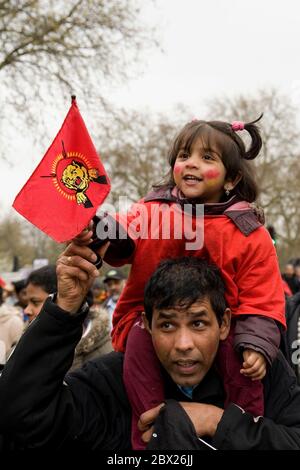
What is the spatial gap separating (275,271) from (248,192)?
372 millimetres

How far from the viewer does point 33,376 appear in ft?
6.73

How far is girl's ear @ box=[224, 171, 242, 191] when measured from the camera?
8.40 ft

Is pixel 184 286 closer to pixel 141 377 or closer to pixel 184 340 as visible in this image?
pixel 184 340

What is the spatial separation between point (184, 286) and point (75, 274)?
385mm

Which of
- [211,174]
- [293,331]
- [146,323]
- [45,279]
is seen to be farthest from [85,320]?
[211,174]

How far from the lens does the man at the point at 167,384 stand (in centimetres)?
206

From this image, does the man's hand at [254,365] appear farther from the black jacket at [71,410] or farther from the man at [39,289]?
the man at [39,289]

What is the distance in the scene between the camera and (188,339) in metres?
2.15

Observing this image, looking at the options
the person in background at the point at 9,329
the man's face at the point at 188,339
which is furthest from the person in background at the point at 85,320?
the man's face at the point at 188,339

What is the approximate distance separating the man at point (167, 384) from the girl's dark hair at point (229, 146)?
44cm

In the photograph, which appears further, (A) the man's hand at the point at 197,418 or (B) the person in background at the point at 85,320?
(B) the person in background at the point at 85,320

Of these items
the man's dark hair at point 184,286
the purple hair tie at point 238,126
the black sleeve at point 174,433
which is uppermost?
the purple hair tie at point 238,126

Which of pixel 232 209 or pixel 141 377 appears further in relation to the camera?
pixel 232 209

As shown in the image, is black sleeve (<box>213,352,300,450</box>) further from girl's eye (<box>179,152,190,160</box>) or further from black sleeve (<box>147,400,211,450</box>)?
girl's eye (<box>179,152,190,160</box>)
